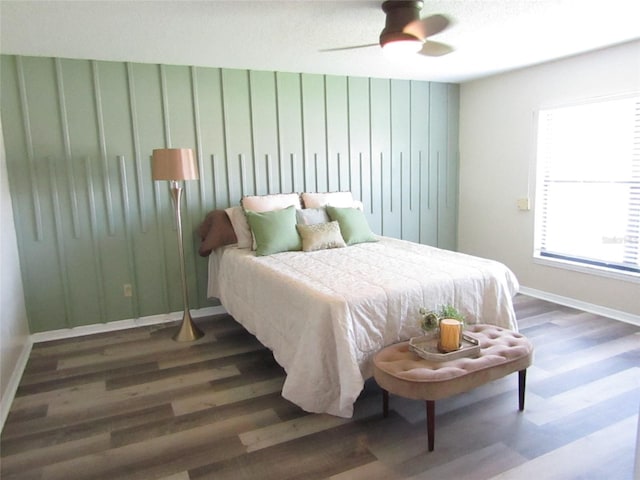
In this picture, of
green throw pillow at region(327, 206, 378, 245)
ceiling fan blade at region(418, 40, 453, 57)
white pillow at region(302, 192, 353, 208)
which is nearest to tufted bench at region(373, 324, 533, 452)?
green throw pillow at region(327, 206, 378, 245)

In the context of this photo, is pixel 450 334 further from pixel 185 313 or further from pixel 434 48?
pixel 185 313

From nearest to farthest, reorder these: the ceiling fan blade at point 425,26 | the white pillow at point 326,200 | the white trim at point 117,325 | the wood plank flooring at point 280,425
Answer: the wood plank flooring at point 280,425
the ceiling fan blade at point 425,26
the white trim at point 117,325
the white pillow at point 326,200

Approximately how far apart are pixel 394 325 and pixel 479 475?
2.69 ft

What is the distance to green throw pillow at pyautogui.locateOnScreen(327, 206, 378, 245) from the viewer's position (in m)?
3.93

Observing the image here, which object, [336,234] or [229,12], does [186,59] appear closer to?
[229,12]

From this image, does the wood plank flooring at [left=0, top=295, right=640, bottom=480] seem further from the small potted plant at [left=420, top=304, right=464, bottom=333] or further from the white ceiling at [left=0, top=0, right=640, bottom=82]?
the white ceiling at [left=0, top=0, right=640, bottom=82]

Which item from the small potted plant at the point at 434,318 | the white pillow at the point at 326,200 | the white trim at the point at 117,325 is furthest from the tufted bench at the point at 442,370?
the white trim at the point at 117,325

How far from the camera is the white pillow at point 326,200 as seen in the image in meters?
4.25

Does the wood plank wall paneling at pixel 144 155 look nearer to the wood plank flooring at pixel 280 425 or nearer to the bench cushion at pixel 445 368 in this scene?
the wood plank flooring at pixel 280 425

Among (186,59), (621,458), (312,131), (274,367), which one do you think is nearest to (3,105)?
(186,59)

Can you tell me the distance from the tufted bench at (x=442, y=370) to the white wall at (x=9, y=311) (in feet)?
7.06

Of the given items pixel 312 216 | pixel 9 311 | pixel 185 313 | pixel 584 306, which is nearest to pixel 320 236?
pixel 312 216

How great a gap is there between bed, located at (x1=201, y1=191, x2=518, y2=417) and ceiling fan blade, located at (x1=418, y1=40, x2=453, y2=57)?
4.66 ft

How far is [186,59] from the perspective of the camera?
12.3 feet
